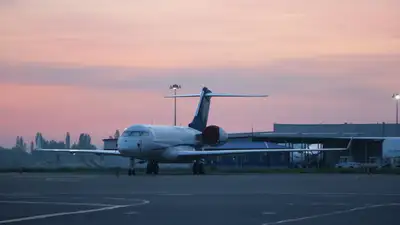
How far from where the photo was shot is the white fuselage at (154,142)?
53.7 meters

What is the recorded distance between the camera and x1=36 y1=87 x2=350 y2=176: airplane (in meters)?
54.0

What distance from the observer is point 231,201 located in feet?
72.2

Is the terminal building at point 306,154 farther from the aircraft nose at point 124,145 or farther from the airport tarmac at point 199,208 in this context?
the airport tarmac at point 199,208

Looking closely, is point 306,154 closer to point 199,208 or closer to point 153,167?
point 153,167

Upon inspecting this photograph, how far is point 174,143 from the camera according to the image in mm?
57938

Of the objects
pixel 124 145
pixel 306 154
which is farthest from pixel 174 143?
pixel 306 154

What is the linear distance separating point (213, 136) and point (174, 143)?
174 inches

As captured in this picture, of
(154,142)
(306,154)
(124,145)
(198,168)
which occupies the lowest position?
(198,168)

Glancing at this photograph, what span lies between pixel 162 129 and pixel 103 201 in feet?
119

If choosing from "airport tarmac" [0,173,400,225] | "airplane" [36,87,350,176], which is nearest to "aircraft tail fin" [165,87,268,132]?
"airplane" [36,87,350,176]

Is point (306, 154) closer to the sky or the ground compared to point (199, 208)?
closer to the sky

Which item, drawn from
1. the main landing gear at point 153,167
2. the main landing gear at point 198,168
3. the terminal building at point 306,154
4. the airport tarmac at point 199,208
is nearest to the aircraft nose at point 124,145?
the main landing gear at point 153,167

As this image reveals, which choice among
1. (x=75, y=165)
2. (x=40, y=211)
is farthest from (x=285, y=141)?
(x=40, y=211)

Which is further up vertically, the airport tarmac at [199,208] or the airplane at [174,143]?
the airplane at [174,143]
